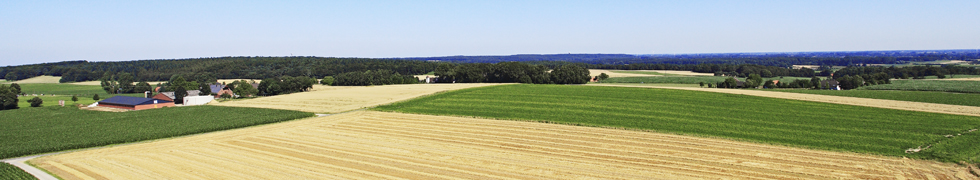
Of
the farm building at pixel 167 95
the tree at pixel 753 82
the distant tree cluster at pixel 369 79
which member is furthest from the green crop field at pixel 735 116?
the distant tree cluster at pixel 369 79

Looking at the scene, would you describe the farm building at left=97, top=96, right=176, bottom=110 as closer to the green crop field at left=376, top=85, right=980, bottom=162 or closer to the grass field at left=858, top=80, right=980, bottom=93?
the green crop field at left=376, top=85, right=980, bottom=162

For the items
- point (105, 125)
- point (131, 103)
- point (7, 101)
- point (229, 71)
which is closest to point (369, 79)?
point (131, 103)

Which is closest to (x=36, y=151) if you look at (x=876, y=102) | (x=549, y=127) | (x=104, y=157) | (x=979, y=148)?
(x=104, y=157)

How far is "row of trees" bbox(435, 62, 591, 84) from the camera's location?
7944 centimetres

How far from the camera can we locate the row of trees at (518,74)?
3127 inches

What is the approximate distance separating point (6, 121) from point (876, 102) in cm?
7142

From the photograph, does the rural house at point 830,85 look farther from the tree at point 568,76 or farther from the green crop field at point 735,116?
the tree at point 568,76

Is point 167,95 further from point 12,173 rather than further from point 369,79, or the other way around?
point 12,173

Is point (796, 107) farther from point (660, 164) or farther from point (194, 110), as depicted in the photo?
point (194, 110)

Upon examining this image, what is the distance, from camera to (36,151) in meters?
24.3

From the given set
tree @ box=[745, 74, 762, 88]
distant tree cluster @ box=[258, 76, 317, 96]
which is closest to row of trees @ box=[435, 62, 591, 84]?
tree @ box=[745, 74, 762, 88]

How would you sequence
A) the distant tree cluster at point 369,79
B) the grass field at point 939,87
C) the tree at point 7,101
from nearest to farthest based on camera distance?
1. the grass field at point 939,87
2. the tree at point 7,101
3. the distant tree cluster at point 369,79

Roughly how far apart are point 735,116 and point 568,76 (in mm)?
45813

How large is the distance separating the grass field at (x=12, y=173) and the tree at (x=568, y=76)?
221 ft
